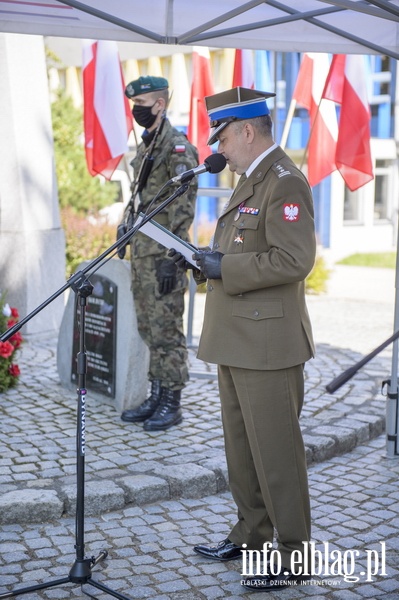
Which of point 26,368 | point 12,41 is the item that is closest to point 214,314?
point 26,368

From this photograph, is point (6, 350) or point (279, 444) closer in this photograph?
point (279, 444)

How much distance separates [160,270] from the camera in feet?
18.8

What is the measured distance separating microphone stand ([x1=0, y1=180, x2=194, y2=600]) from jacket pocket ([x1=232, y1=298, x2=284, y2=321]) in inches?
21.8

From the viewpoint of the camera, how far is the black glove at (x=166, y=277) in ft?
18.6

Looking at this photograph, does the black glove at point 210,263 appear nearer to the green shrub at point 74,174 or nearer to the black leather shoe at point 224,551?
the black leather shoe at point 224,551

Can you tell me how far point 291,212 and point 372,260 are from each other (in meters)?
20.2

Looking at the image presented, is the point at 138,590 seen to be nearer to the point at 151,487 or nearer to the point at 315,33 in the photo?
the point at 151,487

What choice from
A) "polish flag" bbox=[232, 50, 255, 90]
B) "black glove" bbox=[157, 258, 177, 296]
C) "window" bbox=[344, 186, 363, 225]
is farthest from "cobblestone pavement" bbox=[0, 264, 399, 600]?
"window" bbox=[344, 186, 363, 225]

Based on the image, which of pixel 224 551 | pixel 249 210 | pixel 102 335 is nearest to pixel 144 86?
pixel 102 335

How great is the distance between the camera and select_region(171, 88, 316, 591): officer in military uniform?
11.7ft

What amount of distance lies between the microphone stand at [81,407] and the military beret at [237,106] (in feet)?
1.27

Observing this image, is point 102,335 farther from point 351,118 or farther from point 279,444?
point 351,118

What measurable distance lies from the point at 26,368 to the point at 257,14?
3983 millimetres

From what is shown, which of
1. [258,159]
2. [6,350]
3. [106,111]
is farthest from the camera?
[106,111]
